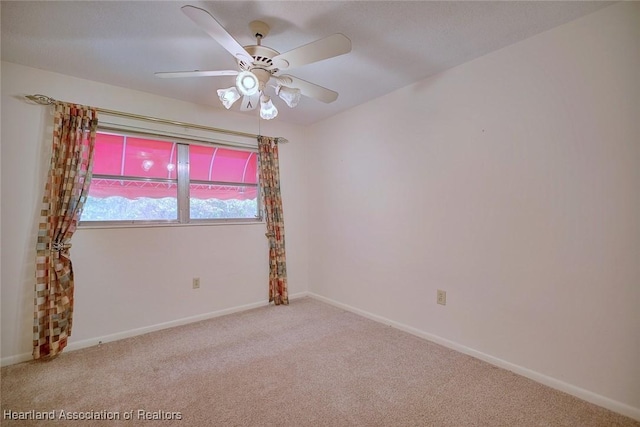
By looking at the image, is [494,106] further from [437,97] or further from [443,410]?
[443,410]

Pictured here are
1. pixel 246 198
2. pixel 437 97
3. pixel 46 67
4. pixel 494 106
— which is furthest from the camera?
pixel 246 198

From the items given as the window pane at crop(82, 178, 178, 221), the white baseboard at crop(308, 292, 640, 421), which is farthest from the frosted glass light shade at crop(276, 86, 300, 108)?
the white baseboard at crop(308, 292, 640, 421)

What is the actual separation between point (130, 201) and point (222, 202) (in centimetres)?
90

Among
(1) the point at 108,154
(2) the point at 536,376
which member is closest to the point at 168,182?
(1) the point at 108,154

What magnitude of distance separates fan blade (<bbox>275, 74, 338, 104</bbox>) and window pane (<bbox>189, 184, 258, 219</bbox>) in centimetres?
176

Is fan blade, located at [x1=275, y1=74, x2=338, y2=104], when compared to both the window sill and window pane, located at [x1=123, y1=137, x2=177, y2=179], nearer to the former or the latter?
window pane, located at [x1=123, y1=137, x2=177, y2=179]

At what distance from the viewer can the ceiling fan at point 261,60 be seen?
4.54 feet

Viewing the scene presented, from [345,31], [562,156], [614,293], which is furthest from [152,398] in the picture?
[562,156]

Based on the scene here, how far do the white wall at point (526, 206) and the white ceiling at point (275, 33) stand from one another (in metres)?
0.26

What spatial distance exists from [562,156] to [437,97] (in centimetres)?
105

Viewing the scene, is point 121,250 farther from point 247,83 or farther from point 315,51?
point 315,51

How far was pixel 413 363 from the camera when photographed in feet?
6.98

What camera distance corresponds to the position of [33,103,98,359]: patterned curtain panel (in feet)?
7.22

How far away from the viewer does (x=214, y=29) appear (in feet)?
4.41
